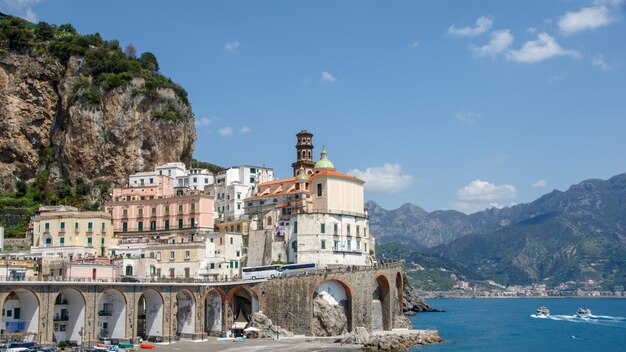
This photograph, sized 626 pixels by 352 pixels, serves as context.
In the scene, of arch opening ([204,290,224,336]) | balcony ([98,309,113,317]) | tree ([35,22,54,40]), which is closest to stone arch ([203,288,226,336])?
arch opening ([204,290,224,336])

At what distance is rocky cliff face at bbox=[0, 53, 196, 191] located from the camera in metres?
107

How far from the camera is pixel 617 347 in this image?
90562mm

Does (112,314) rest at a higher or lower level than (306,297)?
lower

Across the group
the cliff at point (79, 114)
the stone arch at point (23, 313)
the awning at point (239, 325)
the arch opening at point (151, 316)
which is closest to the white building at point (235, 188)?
the cliff at point (79, 114)

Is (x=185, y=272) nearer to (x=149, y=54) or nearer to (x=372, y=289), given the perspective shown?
(x=372, y=289)

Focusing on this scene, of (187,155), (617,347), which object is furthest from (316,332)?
(187,155)

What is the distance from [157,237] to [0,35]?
47.2 m

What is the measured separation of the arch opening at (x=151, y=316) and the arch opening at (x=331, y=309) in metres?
16.0

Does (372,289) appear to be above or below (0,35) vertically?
below

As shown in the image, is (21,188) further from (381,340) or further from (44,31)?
(381,340)

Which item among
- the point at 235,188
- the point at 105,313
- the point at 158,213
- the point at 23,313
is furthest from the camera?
the point at 235,188

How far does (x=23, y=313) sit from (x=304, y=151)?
178 ft

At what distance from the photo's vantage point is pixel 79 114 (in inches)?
4215

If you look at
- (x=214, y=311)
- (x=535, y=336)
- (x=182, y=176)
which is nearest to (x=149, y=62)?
(x=182, y=176)
